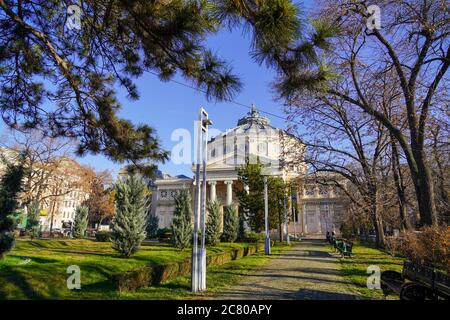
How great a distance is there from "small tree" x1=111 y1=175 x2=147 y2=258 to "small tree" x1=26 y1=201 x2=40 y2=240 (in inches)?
823

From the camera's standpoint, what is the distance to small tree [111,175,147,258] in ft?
49.9

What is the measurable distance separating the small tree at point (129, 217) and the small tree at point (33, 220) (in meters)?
20.9

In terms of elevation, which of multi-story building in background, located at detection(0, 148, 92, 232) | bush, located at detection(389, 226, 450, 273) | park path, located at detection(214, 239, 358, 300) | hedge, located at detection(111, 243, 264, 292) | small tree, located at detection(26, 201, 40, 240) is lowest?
park path, located at detection(214, 239, 358, 300)

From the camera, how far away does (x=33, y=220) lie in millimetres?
32531

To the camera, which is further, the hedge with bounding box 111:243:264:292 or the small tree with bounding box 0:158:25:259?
the small tree with bounding box 0:158:25:259

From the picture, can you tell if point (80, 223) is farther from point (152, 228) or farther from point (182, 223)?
point (182, 223)

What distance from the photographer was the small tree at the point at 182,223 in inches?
826

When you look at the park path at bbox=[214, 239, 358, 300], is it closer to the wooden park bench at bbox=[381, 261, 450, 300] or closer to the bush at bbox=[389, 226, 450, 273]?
the wooden park bench at bbox=[381, 261, 450, 300]

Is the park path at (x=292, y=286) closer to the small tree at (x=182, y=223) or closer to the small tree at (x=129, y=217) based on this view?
→ the small tree at (x=129, y=217)

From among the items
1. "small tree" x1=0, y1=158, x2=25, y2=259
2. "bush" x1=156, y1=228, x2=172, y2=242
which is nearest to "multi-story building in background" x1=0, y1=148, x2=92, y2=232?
"bush" x1=156, y1=228, x2=172, y2=242

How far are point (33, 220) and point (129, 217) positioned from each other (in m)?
22.7
